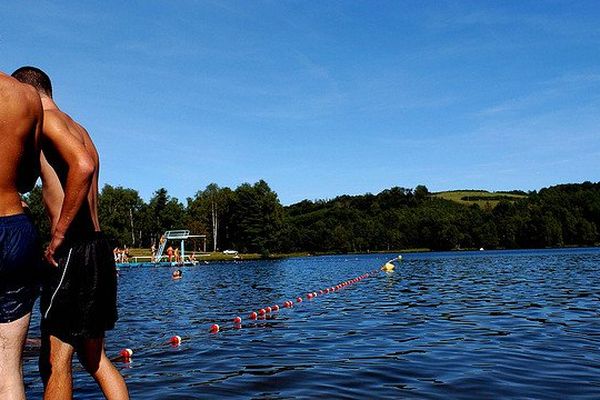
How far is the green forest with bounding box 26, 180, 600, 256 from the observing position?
405 ft

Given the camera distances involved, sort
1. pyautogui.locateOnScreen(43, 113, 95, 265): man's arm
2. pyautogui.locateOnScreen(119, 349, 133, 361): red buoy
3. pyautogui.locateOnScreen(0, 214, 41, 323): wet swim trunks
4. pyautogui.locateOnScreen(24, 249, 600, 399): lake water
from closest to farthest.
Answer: pyautogui.locateOnScreen(0, 214, 41, 323): wet swim trunks < pyautogui.locateOnScreen(43, 113, 95, 265): man's arm < pyautogui.locateOnScreen(24, 249, 600, 399): lake water < pyautogui.locateOnScreen(119, 349, 133, 361): red buoy

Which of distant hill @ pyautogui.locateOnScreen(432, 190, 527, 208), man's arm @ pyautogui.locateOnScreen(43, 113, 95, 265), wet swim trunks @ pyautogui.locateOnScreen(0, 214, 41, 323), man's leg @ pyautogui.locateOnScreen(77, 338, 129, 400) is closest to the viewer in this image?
wet swim trunks @ pyautogui.locateOnScreen(0, 214, 41, 323)

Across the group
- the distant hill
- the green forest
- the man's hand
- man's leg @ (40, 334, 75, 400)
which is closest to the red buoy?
man's leg @ (40, 334, 75, 400)

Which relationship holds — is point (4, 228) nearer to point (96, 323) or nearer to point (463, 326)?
point (96, 323)

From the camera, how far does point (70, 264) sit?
14.7ft

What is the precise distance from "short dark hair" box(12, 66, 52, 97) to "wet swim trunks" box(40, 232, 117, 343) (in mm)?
1284

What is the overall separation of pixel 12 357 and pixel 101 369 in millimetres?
1226

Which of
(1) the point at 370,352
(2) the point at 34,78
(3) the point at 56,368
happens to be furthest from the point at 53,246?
(1) the point at 370,352

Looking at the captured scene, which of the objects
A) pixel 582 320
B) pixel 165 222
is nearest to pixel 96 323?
pixel 582 320

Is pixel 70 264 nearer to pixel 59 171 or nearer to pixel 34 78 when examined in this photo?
pixel 59 171

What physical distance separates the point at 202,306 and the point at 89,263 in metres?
17.6

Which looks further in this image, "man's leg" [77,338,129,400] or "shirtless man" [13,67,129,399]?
"man's leg" [77,338,129,400]

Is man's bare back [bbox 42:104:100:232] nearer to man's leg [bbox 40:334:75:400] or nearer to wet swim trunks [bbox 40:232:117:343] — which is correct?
wet swim trunks [bbox 40:232:117:343]

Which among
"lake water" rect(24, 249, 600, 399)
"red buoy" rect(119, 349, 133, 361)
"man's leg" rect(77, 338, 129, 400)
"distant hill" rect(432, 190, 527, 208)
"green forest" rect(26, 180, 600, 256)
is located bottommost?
"lake water" rect(24, 249, 600, 399)
